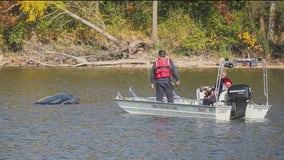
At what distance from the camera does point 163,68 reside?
24734mm

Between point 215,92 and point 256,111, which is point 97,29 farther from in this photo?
point 256,111

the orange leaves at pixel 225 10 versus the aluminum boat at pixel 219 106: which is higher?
the orange leaves at pixel 225 10

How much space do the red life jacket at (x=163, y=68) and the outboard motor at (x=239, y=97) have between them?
2175mm

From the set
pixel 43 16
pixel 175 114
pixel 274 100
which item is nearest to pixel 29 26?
pixel 43 16

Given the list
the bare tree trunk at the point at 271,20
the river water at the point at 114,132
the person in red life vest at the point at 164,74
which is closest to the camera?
the river water at the point at 114,132

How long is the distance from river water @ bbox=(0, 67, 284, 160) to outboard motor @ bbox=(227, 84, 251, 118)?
1.27 ft

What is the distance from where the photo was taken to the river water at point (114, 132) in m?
19.0

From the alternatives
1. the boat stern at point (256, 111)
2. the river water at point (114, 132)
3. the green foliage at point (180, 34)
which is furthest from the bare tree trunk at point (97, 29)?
the boat stern at point (256, 111)

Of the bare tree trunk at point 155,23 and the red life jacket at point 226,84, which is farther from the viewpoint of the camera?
the bare tree trunk at point 155,23

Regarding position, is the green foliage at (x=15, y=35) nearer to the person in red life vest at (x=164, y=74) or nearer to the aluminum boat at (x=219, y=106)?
the aluminum boat at (x=219, y=106)

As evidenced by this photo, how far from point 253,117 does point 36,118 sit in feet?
21.2

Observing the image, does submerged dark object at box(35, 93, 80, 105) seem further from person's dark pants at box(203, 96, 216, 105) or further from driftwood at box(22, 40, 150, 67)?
driftwood at box(22, 40, 150, 67)

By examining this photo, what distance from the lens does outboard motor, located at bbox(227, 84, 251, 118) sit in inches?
918

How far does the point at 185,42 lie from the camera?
4853cm
